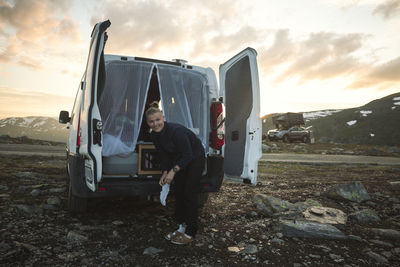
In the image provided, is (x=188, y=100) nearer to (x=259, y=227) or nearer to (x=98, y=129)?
(x=98, y=129)

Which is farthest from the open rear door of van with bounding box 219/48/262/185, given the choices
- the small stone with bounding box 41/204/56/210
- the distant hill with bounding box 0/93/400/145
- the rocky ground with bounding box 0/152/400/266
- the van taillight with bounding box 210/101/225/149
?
the distant hill with bounding box 0/93/400/145

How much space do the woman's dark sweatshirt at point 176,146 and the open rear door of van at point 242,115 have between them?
1057mm

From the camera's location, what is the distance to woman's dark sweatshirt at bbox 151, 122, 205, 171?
9.37 feet

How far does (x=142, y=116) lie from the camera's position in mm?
3889

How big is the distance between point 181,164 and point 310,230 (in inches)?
71.9

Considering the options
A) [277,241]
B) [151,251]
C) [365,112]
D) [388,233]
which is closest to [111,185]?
[151,251]

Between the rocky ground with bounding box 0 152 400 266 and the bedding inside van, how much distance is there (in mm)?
1104

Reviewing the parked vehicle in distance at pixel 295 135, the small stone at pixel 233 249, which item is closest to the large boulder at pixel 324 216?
the small stone at pixel 233 249

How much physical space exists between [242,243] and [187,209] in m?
0.75

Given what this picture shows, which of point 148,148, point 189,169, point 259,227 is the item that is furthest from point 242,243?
point 148,148

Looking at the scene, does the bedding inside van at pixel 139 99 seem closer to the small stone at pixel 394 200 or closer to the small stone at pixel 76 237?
the small stone at pixel 76 237

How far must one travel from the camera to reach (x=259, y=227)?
3.42 metres

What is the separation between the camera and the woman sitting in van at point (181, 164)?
113 inches

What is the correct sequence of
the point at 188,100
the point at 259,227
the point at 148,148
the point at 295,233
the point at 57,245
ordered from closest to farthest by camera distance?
the point at 57,245 → the point at 295,233 → the point at 259,227 → the point at 148,148 → the point at 188,100
